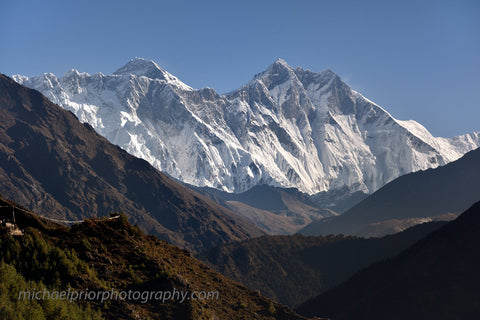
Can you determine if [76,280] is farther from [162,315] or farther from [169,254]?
[169,254]

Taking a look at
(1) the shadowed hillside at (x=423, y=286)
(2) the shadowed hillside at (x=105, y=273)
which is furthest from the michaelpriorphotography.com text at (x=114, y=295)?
(1) the shadowed hillside at (x=423, y=286)

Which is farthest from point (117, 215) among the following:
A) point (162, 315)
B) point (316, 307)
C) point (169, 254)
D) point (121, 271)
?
point (316, 307)

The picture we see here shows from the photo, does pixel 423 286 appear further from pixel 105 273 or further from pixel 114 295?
pixel 114 295

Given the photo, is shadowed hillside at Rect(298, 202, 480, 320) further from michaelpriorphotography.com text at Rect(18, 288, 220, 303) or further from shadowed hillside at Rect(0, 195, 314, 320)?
michaelpriorphotography.com text at Rect(18, 288, 220, 303)

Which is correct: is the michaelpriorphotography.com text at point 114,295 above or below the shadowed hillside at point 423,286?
below

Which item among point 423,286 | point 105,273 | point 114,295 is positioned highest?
point 423,286

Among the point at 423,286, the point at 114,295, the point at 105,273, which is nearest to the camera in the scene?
the point at 114,295

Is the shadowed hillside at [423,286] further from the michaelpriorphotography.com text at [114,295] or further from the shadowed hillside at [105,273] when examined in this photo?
the michaelpriorphotography.com text at [114,295]

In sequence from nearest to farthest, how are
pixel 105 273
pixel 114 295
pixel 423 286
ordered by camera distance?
pixel 114 295, pixel 105 273, pixel 423 286

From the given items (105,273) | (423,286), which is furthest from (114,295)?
(423,286)
